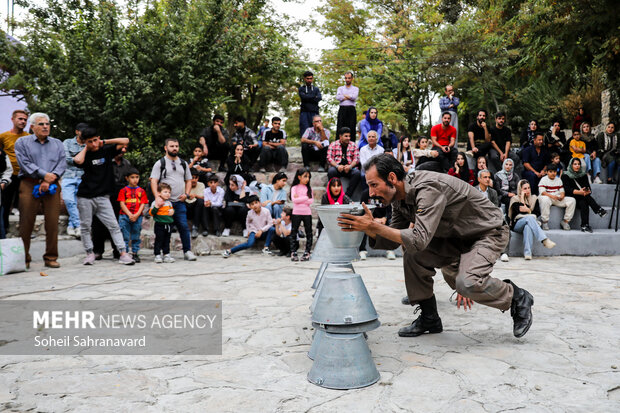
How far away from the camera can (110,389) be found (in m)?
2.78

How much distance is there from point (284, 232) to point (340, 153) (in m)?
2.51

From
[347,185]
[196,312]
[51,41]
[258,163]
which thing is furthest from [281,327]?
[51,41]

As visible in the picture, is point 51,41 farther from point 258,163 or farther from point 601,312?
point 601,312

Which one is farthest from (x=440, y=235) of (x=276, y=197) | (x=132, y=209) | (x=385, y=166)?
(x=276, y=197)

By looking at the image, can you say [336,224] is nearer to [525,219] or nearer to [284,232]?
[284,232]

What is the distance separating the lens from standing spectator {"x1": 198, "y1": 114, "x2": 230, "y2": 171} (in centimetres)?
1072

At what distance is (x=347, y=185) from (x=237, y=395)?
7.58 meters

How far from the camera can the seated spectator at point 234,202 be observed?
9219 millimetres

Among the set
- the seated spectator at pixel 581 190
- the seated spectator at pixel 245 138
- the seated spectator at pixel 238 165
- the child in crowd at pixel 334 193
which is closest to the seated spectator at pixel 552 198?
the seated spectator at pixel 581 190

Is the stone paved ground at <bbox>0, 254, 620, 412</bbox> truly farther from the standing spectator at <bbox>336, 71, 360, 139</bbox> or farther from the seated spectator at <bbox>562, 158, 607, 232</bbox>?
the standing spectator at <bbox>336, 71, 360, 139</bbox>

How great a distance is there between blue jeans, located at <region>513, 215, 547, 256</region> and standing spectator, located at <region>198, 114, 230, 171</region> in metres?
6.73

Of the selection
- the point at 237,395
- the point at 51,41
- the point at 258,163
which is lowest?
the point at 237,395

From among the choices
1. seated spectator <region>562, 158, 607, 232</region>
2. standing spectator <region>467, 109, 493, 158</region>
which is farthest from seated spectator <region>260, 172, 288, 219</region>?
seated spectator <region>562, 158, 607, 232</region>

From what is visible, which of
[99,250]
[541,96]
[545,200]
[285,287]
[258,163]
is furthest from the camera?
[541,96]
